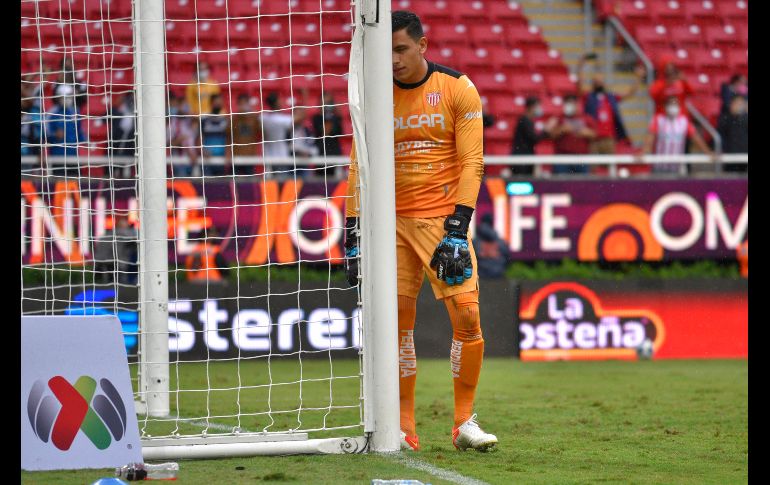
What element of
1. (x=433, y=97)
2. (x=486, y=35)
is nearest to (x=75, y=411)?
(x=433, y=97)

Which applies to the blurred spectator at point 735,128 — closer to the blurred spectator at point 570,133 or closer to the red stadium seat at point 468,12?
the blurred spectator at point 570,133

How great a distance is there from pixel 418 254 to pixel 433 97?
85 cm

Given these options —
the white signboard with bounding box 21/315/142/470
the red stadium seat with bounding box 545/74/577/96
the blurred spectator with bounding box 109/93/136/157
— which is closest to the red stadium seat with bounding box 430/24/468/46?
the red stadium seat with bounding box 545/74/577/96

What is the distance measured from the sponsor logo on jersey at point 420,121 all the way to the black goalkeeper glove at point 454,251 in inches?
20.7

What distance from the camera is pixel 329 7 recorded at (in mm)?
18359

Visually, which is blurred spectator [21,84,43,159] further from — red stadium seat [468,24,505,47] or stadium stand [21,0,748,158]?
red stadium seat [468,24,505,47]

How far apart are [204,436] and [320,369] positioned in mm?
6259

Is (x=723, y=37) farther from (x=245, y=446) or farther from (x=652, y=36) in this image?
(x=245, y=446)

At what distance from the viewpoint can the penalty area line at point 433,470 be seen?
5.43 m

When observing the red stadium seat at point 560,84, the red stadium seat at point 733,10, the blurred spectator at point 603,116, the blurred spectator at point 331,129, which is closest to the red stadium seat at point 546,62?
the red stadium seat at point 560,84

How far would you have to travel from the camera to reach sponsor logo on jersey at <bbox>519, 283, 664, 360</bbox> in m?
13.5

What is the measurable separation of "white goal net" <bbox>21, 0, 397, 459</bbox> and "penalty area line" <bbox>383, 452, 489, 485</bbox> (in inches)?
48.8

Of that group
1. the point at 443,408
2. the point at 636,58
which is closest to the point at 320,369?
the point at 443,408
